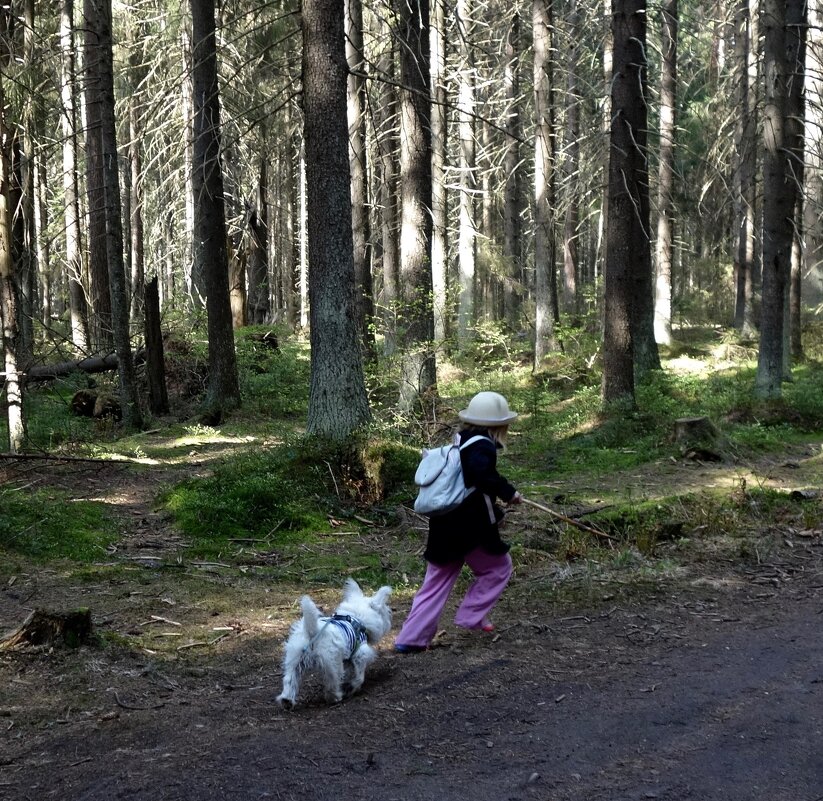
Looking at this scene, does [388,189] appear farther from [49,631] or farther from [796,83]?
[49,631]

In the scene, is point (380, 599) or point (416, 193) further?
point (416, 193)

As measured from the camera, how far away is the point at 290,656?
4750 mm


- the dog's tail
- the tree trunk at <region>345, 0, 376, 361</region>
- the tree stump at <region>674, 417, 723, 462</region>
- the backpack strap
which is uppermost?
the tree trunk at <region>345, 0, 376, 361</region>

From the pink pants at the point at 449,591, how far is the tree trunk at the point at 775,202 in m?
10.9

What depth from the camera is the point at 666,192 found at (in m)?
22.6

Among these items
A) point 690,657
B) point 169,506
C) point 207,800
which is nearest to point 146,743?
point 207,800

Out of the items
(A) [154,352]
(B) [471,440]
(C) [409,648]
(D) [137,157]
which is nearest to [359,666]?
(C) [409,648]

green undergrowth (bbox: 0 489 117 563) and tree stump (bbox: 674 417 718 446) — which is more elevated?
tree stump (bbox: 674 417 718 446)

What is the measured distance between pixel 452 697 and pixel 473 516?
1241 millimetres

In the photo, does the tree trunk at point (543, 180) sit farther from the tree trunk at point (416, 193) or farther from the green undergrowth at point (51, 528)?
the green undergrowth at point (51, 528)

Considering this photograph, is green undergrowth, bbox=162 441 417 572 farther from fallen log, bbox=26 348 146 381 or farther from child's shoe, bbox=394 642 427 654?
fallen log, bbox=26 348 146 381

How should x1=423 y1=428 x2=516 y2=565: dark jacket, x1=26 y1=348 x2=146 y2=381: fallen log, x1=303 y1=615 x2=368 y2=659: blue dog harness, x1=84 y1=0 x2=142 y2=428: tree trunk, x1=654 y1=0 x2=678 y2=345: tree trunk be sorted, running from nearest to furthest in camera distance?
x1=303 y1=615 x2=368 y2=659: blue dog harness, x1=423 y1=428 x2=516 y2=565: dark jacket, x1=84 y1=0 x2=142 y2=428: tree trunk, x1=26 y1=348 x2=146 y2=381: fallen log, x1=654 y1=0 x2=678 y2=345: tree trunk

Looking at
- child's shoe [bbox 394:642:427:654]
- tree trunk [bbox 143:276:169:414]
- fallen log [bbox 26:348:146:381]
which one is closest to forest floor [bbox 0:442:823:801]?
child's shoe [bbox 394:642:427:654]

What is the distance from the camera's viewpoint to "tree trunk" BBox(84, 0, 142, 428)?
13172mm
